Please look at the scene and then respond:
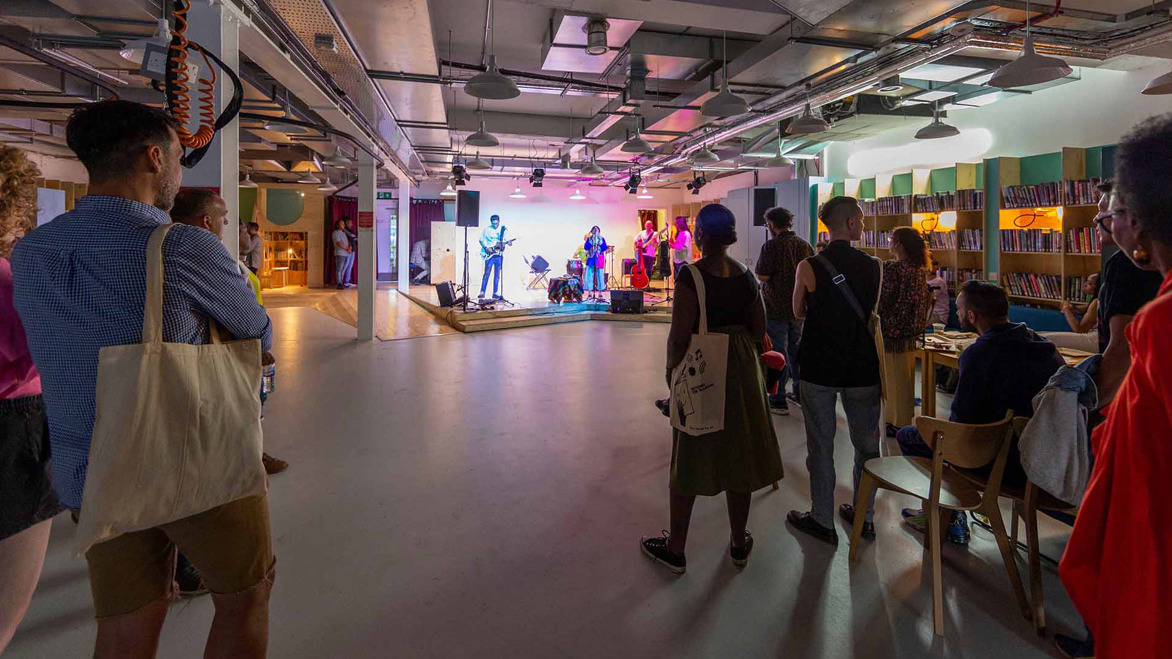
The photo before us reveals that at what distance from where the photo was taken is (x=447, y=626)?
213 centimetres

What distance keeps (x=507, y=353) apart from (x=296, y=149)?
309 inches

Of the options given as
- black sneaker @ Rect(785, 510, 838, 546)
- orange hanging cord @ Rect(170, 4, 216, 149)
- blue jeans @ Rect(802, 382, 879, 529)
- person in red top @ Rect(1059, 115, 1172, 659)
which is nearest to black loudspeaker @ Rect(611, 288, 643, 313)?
black sneaker @ Rect(785, 510, 838, 546)

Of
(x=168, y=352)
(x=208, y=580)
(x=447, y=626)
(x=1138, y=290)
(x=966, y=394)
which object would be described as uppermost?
(x=1138, y=290)

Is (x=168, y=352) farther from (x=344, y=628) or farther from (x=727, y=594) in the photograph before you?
(x=727, y=594)

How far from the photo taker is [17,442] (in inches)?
53.4

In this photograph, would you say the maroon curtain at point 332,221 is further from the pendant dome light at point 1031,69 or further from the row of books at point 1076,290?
the pendant dome light at point 1031,69

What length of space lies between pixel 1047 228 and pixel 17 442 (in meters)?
8.98

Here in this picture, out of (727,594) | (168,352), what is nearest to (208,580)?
(168,352)

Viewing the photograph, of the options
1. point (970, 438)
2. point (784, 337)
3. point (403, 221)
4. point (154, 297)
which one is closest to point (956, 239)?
point (784, 337)

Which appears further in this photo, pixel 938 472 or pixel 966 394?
pixel 966 394

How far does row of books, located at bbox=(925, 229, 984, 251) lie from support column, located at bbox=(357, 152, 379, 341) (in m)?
7.99

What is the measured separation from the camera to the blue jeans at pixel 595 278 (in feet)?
47.6

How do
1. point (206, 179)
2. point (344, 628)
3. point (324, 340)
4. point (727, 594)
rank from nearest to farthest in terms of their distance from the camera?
point (344, 628) → point (727, 594) → point (206, 179) → point (324, 340)

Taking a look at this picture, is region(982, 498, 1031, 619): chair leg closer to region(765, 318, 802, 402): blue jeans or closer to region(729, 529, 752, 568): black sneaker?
region(729, 529, 752, 568): black sneaker
